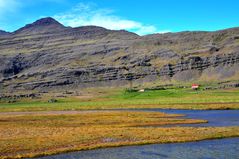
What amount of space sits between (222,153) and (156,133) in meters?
15.0

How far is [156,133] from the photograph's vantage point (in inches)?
2105

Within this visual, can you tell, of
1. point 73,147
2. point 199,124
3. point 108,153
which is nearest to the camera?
point 108,153

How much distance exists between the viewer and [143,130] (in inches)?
2272

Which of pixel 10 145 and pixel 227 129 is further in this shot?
pixel 227 129

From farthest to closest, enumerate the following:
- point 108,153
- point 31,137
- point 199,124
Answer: point 199,124
point 31,137
point 108,153

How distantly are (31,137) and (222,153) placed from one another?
2648 centimetres

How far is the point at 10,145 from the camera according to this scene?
45000 millimetres

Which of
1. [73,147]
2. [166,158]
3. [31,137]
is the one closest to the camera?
[166,158]

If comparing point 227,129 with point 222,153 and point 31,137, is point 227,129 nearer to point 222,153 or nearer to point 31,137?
point 222,153

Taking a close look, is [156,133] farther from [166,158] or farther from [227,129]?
[166,158]

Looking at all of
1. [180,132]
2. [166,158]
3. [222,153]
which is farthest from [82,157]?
[180,132]

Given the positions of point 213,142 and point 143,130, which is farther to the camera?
point 143,130

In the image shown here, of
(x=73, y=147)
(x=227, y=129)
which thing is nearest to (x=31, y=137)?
(x=73, y=147)

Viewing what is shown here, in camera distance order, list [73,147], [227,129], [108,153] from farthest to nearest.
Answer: [227,129]
[73,147]
[108,153]
